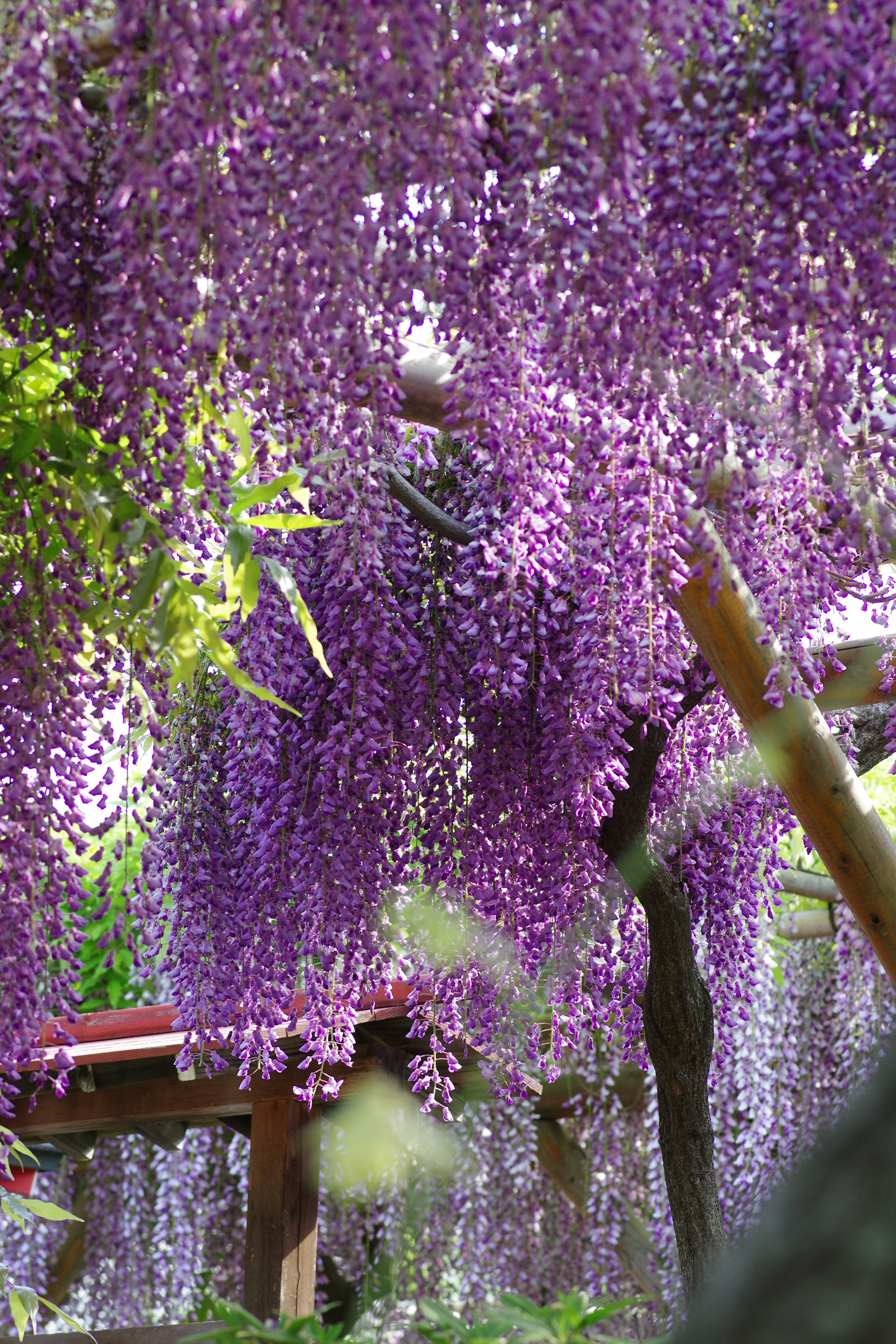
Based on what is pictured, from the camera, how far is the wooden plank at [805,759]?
115 inches

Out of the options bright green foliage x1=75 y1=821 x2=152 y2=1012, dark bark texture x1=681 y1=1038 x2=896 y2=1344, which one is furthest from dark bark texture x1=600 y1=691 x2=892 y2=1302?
bright green foliage x1=75 y1=821 x2=152 y2=1012

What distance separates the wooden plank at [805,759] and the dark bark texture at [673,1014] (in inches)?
20.2

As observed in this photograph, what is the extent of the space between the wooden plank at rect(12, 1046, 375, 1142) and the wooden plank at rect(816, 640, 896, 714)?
2356 mm

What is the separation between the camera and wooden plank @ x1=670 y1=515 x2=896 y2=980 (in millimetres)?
2922

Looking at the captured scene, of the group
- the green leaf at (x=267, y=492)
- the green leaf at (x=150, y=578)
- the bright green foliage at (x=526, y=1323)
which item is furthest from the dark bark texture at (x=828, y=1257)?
the green leaf at (x=267, y=492)

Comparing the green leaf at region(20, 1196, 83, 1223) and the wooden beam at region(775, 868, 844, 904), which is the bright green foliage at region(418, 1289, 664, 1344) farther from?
the wooden beam at region(775, 868, 844, 904)

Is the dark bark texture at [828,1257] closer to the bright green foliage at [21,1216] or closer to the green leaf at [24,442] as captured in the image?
the green leaf at [24,442]

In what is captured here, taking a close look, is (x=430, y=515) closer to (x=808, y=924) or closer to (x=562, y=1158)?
(x=808, y=924)

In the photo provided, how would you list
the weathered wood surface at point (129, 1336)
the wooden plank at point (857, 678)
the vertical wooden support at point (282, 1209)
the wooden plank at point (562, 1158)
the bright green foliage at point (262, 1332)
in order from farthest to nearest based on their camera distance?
the wooden plank at point (562, 1158), the weathered wood surface at point (129, 1336), the vertical wooden support at point (282, 1209), the wooden plank at point (857, 678), the bright green foliage at point (262, 1332)

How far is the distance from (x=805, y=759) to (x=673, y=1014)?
98 centimetres

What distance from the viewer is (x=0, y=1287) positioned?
3.31 meters

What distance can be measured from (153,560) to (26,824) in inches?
22.5

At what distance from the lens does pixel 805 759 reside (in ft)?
10.2

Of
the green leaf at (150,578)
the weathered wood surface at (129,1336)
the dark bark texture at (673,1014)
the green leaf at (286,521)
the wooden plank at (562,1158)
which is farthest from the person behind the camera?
the wooden plank at (562,1158)
